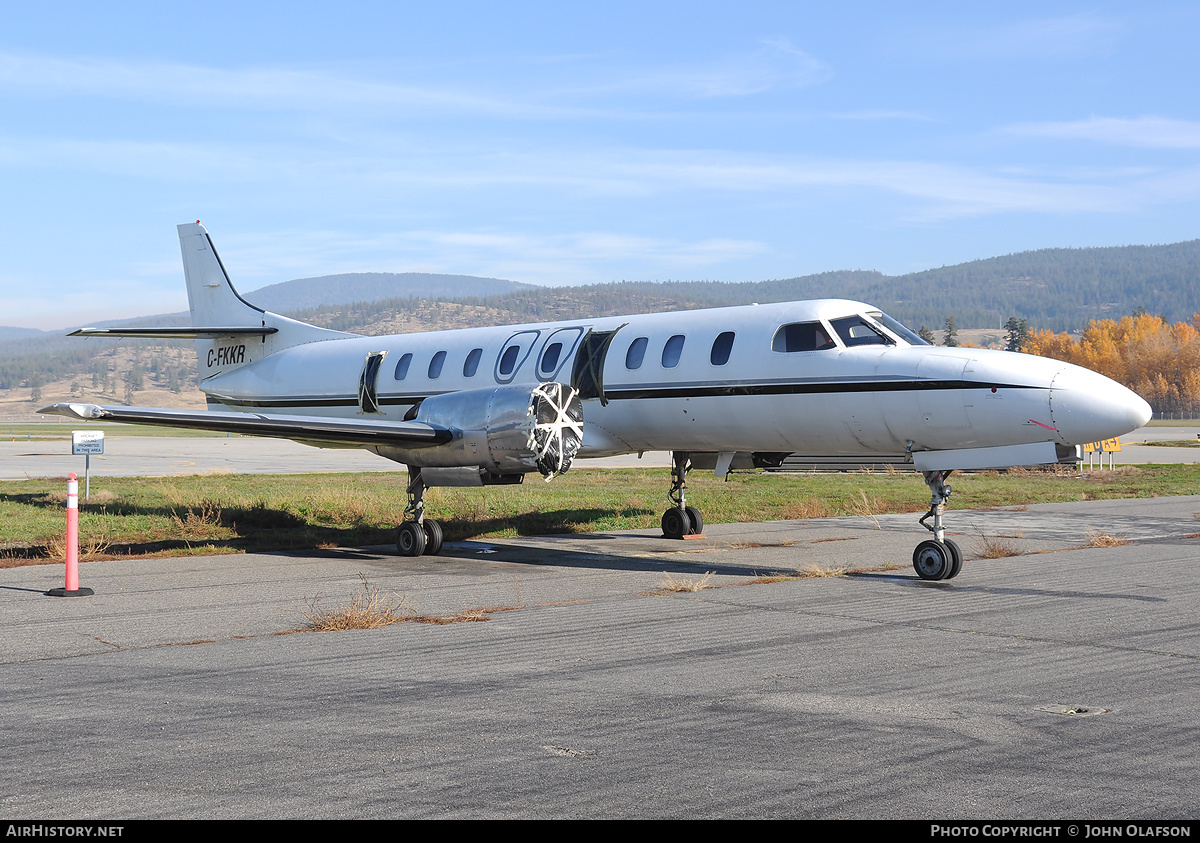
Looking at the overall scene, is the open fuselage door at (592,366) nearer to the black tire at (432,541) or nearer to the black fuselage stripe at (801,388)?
the black fuselage stripe at (801,388)

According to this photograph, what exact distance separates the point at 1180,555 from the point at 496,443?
10.3 m

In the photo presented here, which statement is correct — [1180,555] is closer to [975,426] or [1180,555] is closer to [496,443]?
[975,426]

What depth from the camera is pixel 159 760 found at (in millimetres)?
5891

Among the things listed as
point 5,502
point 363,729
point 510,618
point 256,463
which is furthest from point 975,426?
point 256,463

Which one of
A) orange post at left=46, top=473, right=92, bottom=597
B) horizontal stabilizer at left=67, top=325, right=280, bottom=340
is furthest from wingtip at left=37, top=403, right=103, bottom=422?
horizontal stabilizer at left=67, top=325, right=280, bottom=340

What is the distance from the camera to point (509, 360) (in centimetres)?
1802

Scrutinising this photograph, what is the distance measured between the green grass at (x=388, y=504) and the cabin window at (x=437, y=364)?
2943mm

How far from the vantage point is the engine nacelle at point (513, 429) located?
610 inches

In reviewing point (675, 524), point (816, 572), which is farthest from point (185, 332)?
point (816, 572)

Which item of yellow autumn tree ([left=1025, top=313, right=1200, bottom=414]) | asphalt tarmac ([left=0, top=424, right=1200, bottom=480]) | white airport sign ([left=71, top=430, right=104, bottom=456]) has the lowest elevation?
asphalt tarmac ([left=0, top=424, right=1200, bottom=480])

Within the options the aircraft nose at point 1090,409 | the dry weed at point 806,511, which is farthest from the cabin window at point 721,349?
the dry weed at point 806,511

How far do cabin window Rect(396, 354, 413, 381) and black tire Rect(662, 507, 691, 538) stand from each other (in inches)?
210

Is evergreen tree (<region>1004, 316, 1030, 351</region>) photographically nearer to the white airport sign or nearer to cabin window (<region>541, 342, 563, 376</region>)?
cabin window (<region>541, 342, 563, 376</region>)

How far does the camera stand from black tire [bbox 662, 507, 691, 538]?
62.4 ft
